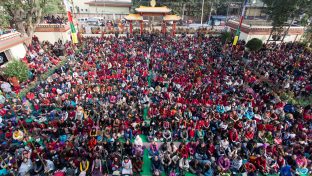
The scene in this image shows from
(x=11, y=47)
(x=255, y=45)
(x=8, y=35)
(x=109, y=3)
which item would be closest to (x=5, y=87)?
(x=11, y=47)

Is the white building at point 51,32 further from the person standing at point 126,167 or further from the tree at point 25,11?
the person standing at point 126,167

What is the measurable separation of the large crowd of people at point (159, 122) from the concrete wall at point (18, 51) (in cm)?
318

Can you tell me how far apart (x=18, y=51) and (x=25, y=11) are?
171 inches

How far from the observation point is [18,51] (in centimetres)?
1616

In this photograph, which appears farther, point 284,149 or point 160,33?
point 160,33

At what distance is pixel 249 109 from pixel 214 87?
2462mm

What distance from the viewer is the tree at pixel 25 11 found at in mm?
16483

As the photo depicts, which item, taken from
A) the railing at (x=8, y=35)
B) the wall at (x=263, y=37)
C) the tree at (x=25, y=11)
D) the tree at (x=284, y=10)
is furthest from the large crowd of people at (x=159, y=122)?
the wall at (x=263, y=37)

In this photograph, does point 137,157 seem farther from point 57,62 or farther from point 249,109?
point 57,62

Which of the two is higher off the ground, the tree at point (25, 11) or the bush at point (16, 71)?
the tree at point (25, 11)

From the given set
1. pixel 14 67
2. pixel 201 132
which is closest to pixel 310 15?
pixel 201 132

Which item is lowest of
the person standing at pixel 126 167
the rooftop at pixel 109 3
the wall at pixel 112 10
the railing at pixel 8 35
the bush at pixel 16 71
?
the person standing at pixel 126 167

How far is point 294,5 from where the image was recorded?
19.0 metres

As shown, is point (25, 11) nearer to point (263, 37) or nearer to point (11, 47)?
point (11, 47)
